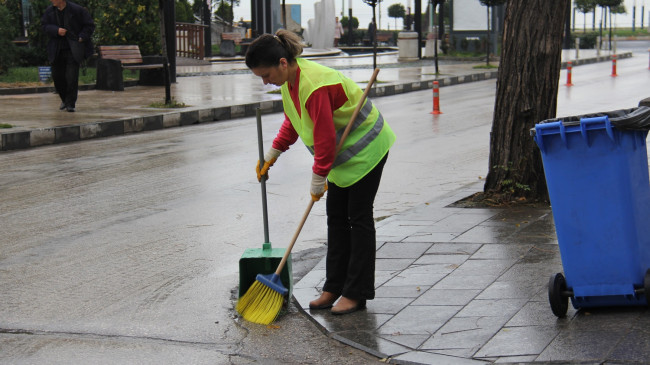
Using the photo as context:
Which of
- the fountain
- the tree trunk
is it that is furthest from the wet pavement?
the fountain

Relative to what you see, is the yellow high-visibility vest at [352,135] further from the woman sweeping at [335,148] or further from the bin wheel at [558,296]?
the bin wheel at [558,296]

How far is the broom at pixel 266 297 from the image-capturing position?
184 inches

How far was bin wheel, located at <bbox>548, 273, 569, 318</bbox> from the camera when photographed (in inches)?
170

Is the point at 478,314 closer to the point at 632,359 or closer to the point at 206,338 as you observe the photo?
the point at 632,359

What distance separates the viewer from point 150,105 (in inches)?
603

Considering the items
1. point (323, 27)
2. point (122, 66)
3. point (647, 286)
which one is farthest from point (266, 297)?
point (323, 27)

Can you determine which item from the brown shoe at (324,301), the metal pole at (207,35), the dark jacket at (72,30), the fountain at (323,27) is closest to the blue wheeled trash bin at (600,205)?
the brown shoe at (324,301)

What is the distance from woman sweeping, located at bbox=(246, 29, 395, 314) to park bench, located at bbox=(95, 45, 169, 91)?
13638 millimetres

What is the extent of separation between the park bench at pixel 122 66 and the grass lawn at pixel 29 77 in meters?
0.57

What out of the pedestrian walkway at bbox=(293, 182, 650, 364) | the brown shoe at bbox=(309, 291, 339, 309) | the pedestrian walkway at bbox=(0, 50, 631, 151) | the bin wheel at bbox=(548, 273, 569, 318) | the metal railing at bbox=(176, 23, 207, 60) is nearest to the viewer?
the pedestrian walkway at bbox=(293, 182, 650, 364)

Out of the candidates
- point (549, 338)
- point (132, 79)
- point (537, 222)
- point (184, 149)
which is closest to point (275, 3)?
point (132, 79)

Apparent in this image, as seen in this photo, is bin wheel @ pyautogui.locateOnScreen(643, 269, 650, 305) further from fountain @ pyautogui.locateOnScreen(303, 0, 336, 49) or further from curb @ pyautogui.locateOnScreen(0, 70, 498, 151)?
fountain @ pyautogui.locateOnScreen(303, 0, 336, 49)

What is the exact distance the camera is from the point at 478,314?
4.56 metres

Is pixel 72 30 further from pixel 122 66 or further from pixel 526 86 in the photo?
pixel 526 86
